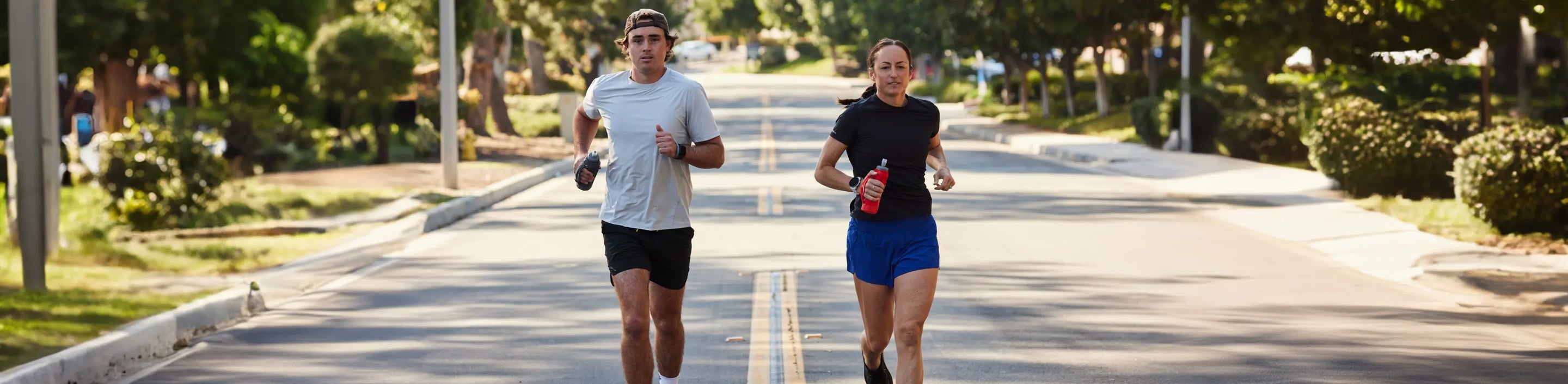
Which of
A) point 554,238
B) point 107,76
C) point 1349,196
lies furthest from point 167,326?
point 107,76

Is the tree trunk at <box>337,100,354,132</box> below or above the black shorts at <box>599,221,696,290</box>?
above

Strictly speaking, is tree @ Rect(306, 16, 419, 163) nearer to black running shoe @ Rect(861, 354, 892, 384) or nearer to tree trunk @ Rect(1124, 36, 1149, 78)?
black running shoe @ Rect(861, 354, 892, 384)

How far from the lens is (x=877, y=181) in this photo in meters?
6.36

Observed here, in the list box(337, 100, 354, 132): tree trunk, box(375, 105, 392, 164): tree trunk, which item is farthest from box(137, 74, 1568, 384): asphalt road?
box(337, 100, 354, 132): tree trunk

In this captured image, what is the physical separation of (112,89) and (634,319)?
28521 mm

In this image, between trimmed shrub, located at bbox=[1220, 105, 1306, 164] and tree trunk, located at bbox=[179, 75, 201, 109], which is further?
tree trunk, located at bbox=[179, 75, 201, 109]

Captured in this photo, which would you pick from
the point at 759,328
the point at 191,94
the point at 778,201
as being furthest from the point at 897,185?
the point at 191,94

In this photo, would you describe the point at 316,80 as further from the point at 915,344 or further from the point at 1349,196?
the point at 915,344

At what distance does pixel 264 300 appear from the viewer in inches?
464

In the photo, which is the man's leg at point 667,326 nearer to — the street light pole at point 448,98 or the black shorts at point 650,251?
the black shorts at point 650,251

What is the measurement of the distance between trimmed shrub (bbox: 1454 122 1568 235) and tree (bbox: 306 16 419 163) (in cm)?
1700

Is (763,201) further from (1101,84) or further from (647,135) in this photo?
(1101,84)

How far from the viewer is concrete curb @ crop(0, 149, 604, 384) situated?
8500mm

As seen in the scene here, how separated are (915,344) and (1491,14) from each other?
57.3 feet
